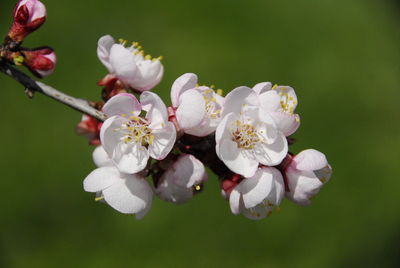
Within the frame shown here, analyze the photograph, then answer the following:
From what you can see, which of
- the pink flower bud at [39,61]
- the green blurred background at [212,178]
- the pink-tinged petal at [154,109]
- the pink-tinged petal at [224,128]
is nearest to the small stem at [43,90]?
the pink flower bud at [39,61]

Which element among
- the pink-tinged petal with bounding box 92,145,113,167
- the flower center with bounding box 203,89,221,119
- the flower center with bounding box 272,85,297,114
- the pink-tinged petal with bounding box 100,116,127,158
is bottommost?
the pink-tinged petal with bounding box 92,145,113,167

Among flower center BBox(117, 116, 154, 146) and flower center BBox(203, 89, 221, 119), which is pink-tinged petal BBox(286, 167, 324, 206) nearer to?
flower center BBox(203, 89, 221, 119)

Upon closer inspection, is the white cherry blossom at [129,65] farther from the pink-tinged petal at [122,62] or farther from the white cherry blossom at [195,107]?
the white cherry blossom at [195,107]

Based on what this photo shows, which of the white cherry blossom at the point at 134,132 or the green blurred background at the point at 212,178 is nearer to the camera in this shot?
the white cherry blossom at the point at 134,132

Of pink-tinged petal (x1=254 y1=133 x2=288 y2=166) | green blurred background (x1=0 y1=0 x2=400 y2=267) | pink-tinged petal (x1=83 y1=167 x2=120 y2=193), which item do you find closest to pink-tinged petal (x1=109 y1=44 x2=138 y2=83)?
pink-tinged petal (x1=83 y1=167 x2=120 y2=193)

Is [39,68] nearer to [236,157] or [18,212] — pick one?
[236,157]

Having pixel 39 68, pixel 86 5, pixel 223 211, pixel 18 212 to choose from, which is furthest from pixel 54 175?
pixel 39 68

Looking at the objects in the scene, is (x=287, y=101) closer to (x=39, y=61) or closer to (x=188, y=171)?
(x=188, y=171)
